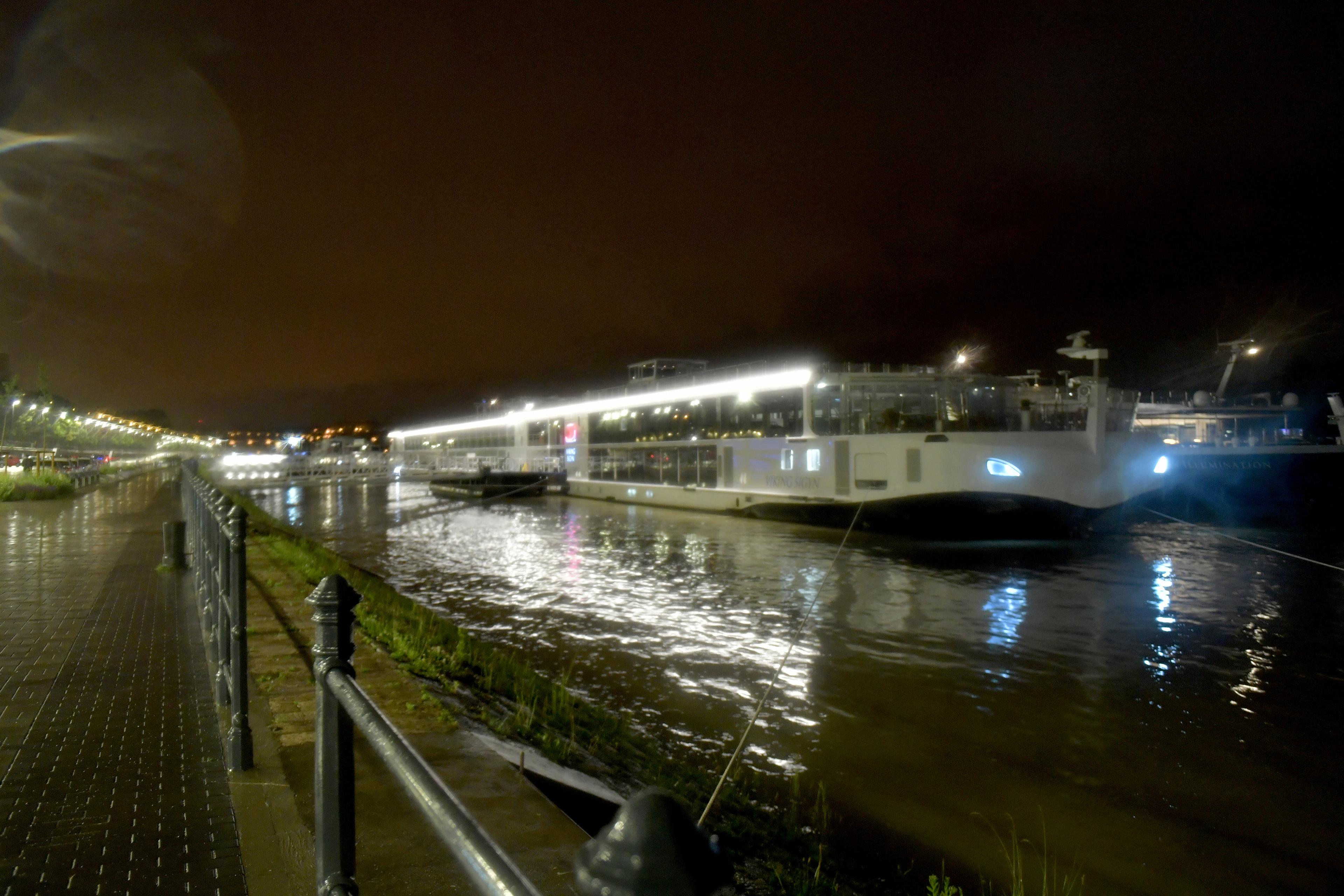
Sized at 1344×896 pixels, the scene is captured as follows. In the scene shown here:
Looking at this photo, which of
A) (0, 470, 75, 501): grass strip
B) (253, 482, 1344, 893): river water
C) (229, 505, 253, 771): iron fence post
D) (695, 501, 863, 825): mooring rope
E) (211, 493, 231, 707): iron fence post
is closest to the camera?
(229, 505, 253, 771): iron fence post

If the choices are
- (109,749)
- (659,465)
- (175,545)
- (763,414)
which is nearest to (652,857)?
(109,749)

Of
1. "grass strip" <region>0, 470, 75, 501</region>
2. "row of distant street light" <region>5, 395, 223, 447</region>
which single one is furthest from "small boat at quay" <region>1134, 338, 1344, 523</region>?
"row of distant street light" <region>5, 395, 223, 447</region>

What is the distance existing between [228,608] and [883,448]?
17.9m

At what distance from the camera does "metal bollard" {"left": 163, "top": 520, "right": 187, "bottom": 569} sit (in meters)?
10.6

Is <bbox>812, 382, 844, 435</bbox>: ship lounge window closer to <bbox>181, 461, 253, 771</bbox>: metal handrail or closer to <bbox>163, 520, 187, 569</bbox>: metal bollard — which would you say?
<bbox>163, 520, 187, 569</bbox>: metal bollard

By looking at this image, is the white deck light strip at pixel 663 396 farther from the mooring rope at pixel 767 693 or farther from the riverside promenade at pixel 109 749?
the riverside promenade at pixel 109 749

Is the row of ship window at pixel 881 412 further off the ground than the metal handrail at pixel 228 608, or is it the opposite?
the row of ship window at pixel 881 412

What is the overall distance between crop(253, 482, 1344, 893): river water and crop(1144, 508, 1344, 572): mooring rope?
1.20ft

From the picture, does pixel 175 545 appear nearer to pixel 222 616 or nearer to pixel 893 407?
pixel 222 616

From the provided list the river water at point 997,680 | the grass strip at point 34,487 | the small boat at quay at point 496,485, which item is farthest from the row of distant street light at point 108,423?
the river water at point 997,680

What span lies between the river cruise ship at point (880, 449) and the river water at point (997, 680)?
7.43 ft

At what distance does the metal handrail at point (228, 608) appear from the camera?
3.96 metres

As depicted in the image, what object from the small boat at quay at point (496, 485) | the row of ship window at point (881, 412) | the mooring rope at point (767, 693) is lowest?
the mooring rope at point (767, 693)

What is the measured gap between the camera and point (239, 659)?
3953 mm
